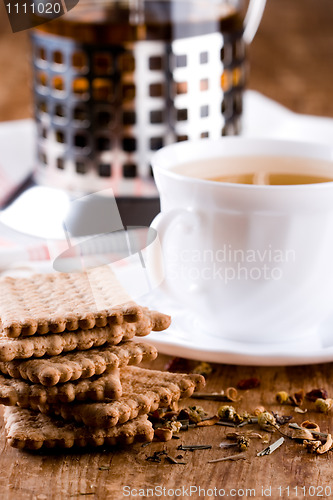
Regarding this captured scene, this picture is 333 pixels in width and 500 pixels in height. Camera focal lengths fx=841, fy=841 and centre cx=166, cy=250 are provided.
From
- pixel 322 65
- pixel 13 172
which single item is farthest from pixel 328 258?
pixel 322 65

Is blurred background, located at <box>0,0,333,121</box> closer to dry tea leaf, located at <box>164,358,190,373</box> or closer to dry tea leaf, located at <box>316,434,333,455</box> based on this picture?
dry tea leaf, located at <box>164,358,190,373</box>

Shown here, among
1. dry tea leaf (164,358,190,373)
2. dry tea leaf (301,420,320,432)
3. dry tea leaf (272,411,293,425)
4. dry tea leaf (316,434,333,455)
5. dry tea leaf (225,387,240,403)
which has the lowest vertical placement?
dry tea leaf (164,358,190,373)

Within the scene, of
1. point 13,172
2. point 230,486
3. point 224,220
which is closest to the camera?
point 230,486

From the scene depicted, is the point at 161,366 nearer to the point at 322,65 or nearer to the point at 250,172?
the point at 250,172

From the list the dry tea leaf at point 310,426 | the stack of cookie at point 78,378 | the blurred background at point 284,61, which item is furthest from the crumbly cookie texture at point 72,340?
the blurred background at point 284,61

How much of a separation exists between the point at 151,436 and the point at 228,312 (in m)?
0.14

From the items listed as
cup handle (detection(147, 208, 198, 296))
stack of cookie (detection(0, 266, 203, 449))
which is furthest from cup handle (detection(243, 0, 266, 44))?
stack of cookie (detection(0, 266, 203, 449))

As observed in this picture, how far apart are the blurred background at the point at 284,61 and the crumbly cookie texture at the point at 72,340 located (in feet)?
2.81

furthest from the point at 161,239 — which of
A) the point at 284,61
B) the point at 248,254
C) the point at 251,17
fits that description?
the point at 284,61

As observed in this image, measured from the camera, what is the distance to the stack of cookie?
50 centimetres

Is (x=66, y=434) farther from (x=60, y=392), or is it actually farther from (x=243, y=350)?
(x=243, y=350)

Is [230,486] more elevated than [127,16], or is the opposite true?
[127,16]

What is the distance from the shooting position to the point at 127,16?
849 millimetres

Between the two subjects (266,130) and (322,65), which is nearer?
(266,130)
